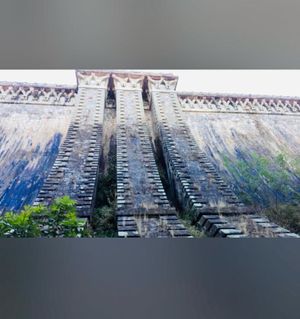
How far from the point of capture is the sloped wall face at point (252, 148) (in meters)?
3.57

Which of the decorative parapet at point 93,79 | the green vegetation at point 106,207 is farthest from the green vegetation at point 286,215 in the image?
the decorative parapet at point 93,79

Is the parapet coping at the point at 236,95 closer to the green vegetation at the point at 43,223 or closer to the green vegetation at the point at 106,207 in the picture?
the green vegetation at the point at 106,207

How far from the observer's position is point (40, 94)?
438 cm

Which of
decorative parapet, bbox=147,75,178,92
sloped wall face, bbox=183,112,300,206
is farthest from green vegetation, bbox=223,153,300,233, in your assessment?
decorative parapet, bbox=147,75,178,92

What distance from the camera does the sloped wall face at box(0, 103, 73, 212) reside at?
3381 millimetres

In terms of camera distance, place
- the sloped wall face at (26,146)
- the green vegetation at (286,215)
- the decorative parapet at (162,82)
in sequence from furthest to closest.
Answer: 1. the decorative parapet at (162,82)
2. the sloped wall face at (26,146)
3. the green vegetation at (286,215)

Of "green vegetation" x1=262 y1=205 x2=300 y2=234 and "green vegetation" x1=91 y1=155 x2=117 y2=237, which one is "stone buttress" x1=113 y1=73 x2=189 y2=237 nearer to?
"green vegetation" x1=91 y1=155 x2=117 y2=237

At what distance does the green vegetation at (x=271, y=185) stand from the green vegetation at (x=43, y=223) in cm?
157

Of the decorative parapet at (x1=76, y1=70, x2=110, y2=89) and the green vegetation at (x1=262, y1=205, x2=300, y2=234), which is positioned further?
the decorative parapet at (x1=76, y1=70, x2=110, y2=89)

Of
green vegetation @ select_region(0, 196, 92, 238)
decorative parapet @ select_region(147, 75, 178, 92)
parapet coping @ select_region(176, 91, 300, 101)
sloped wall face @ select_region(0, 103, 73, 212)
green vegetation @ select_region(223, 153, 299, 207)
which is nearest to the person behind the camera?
green vegetation @ select_region(0, 196, 92, 238)

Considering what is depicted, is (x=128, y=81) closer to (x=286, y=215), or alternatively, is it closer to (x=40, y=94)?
(x=40, y=94)

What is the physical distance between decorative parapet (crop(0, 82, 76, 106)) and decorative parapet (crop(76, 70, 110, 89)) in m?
0.15

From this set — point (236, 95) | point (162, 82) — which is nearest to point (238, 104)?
point (236, 95)
